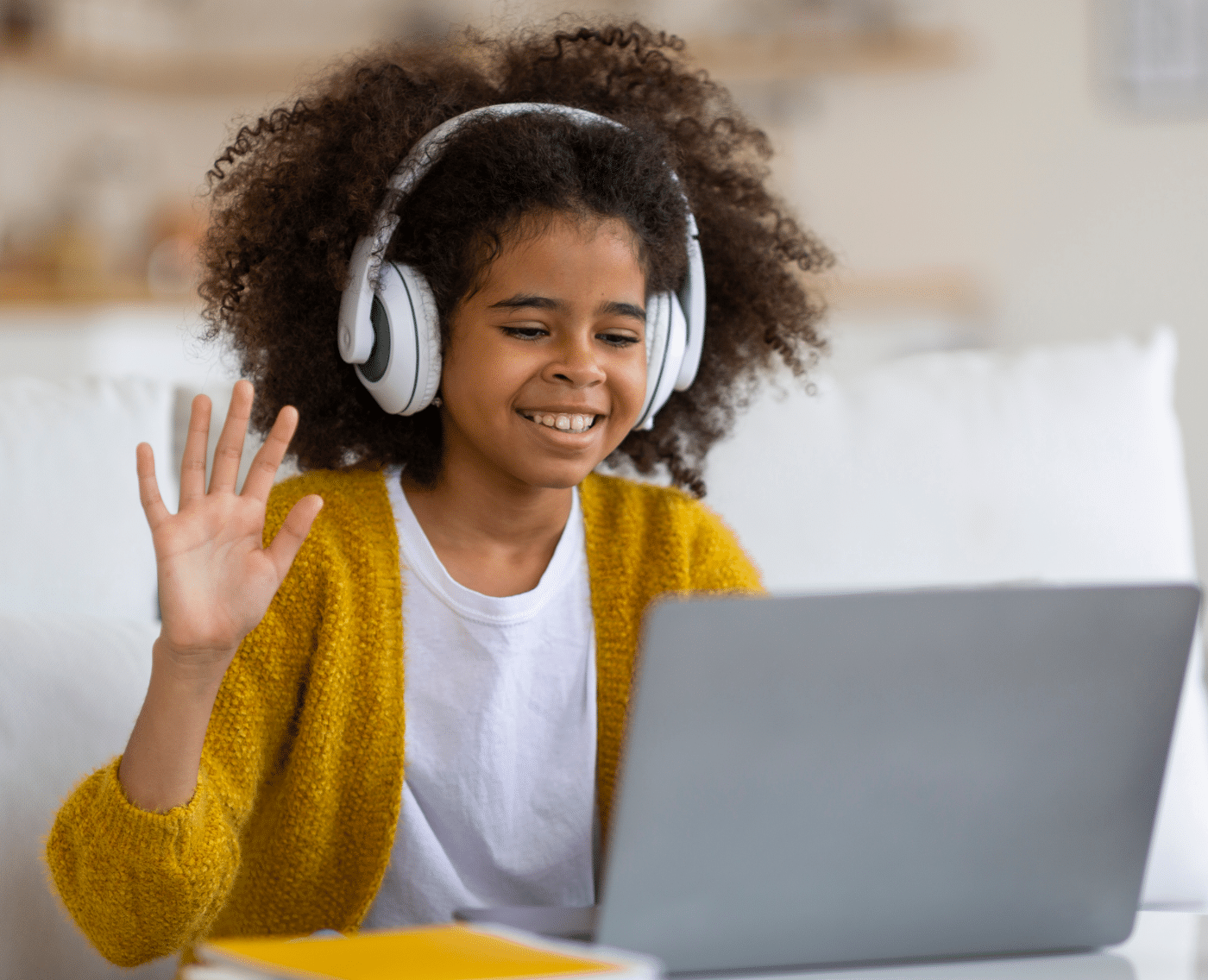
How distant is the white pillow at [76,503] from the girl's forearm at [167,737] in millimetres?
350

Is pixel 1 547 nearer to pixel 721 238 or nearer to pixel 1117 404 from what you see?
pixel 721 238

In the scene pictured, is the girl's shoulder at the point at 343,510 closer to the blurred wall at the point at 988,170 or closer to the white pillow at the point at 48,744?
the white pillow at the point at 48,744

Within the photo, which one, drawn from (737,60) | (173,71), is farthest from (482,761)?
(173,71)

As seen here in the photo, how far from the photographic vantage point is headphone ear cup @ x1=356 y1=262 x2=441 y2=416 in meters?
1.02

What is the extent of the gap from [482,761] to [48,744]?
0.32m

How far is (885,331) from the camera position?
3758mm

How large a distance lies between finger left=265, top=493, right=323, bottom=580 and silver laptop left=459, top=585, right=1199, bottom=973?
0.32 metres

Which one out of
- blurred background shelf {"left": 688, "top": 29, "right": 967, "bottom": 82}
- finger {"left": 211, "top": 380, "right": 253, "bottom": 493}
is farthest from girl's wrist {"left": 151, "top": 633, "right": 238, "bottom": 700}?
blurred background shelf {"left": 688, "top": 29, "right": 967, "bottom": 82}

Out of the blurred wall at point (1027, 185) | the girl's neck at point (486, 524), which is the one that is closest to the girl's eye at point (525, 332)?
the girl's neck at point (486, 524)

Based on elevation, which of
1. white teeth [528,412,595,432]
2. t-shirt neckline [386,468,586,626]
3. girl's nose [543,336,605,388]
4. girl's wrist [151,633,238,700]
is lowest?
girl's wrist [151,633,238,700]

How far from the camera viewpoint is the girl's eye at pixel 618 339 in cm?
105

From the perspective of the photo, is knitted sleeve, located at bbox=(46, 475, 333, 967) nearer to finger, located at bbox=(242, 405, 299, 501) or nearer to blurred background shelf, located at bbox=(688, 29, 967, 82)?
finger, located at bbox=(242, 405, 299, 501)

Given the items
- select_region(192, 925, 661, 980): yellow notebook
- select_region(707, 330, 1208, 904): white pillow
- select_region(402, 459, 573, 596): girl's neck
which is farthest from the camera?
select_region(707, 330, 1208, 904): white pillow

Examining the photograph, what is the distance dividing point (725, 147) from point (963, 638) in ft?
2.14
